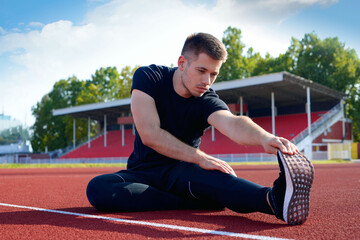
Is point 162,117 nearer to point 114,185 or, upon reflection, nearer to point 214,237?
point 114,185

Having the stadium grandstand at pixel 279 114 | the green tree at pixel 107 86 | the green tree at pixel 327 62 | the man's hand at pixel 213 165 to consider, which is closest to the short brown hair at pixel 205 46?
the man's hand at pixel 213 165

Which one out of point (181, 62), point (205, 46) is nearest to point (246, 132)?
point (205, 46)

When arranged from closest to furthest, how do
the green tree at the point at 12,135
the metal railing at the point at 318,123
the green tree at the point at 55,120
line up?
the metal railing at the point at 318,123 < the green tree at the point at 12,135 < the green tree at the point at 55,120

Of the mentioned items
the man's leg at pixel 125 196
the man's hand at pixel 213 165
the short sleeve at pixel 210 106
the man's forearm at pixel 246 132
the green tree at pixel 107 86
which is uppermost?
the green tree at pixel 107 86

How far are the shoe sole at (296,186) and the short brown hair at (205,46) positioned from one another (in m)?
0.96

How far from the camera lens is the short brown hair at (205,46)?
2934 mm

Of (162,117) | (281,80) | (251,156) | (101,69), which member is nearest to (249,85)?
(281,80)

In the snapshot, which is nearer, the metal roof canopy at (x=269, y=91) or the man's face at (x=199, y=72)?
the man's face at (x=199, y=72)

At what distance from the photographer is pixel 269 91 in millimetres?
32781

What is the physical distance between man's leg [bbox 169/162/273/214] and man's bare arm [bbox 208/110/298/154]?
1.04ft

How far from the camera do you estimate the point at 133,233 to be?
2303mm

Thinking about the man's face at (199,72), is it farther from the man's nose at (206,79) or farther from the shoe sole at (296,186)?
the shoe sole at (296,186)

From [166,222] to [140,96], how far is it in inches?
43.3

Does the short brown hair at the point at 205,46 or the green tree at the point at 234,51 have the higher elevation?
the green tree at the point at 234,51
